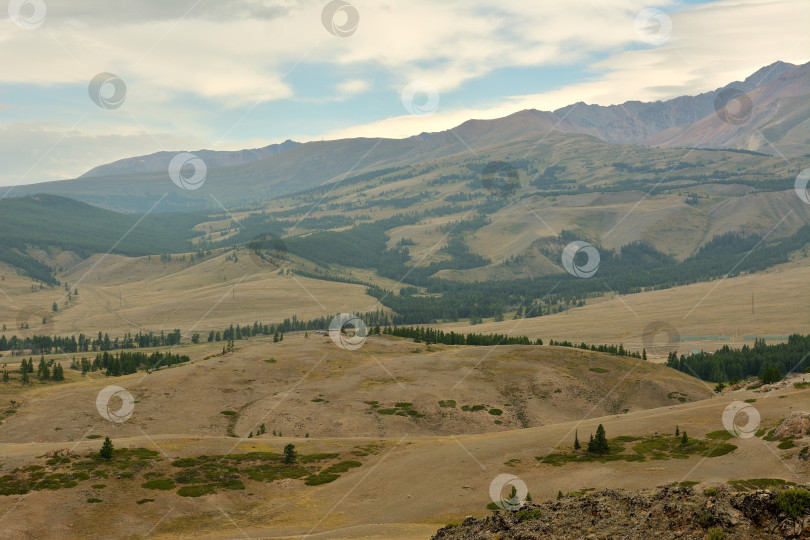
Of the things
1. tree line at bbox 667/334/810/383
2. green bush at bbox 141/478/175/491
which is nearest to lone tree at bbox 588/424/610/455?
green bush at bbox 141/478/175/491

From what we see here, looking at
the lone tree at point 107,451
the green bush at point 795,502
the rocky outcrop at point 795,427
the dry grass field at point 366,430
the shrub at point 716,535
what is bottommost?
the dry grass field at point 366,430

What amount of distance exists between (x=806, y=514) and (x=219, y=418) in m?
96.0

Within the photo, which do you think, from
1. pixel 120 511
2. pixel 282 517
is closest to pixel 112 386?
pixel 120 511

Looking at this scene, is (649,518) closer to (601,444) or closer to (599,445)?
(599,445)

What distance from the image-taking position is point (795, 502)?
2886cm

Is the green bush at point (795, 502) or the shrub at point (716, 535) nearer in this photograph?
the green bush at point (795, 502)

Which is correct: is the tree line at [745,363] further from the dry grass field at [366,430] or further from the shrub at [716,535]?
the shrub at [716,535]

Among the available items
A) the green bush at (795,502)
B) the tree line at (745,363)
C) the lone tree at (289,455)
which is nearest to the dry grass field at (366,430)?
the lone tree at (289,455)

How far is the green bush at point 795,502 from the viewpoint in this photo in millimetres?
28641

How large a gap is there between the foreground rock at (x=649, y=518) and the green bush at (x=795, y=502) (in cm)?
23

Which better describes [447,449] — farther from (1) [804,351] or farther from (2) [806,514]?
(1) [804,351]

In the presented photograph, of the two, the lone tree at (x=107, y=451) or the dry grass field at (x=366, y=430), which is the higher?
the lone tree at (x=107, y=451)

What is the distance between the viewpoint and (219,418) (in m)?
106

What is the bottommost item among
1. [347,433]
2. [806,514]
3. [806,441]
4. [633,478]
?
[347,433]
